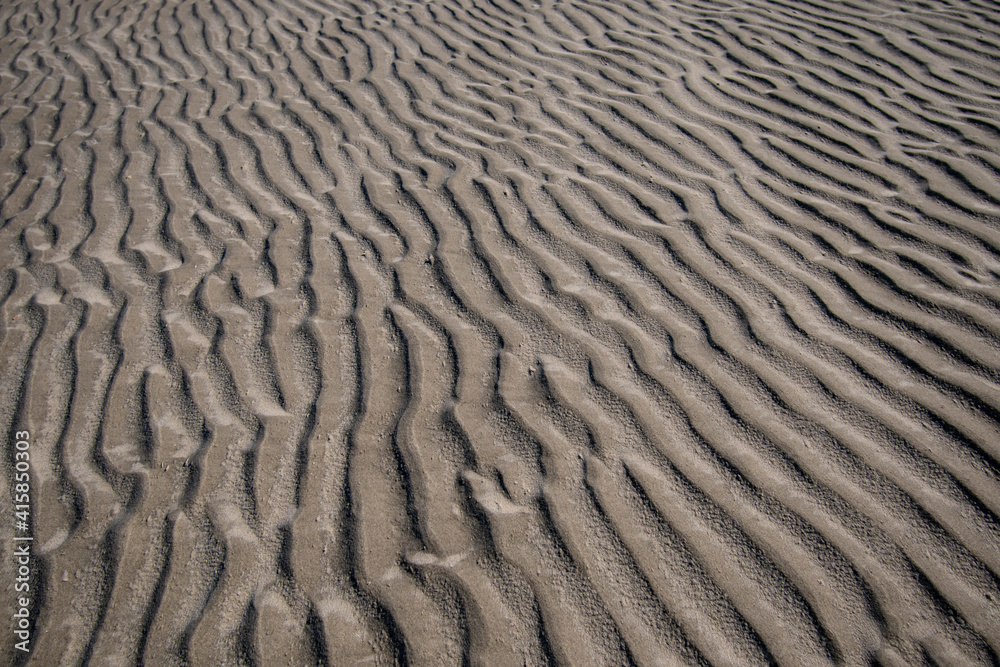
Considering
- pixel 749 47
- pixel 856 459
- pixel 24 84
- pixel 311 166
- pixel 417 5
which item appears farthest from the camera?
pixel 417 5

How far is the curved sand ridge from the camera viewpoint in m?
1.84

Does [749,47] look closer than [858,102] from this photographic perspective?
No

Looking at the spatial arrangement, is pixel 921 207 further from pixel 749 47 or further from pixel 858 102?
pixel 749 47

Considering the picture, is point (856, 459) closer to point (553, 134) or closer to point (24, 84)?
point (553, 134)

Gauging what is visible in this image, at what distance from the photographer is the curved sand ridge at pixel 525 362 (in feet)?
6.03

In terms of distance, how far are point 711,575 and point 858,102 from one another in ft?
11.3

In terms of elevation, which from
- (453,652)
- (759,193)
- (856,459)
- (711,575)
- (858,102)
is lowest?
(453,652)

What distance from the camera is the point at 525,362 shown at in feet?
8.19

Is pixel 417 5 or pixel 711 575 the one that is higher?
pixel 417 5

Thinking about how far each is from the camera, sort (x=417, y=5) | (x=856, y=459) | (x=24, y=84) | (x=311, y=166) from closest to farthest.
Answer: (x=856, y=459)
(x=311, y=166)
(x=24, y=84)
(x=417, y=5)

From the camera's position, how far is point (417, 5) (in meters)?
5.72

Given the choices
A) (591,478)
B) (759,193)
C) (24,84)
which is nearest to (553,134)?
(759,193)

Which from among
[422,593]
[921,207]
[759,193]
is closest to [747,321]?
[759,193]

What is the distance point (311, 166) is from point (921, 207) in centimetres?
340
